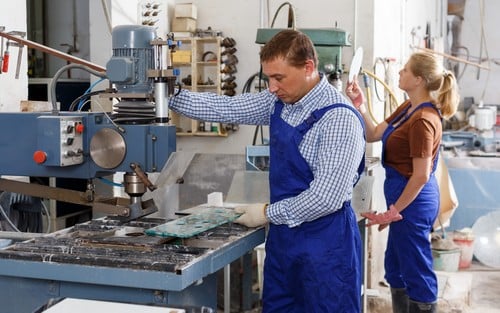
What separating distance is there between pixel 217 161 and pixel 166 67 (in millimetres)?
1408

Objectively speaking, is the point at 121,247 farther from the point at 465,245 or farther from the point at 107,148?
the point at 465,245

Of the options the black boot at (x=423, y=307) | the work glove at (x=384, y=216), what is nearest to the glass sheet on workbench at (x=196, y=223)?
the work glove at (x=384, y=216)

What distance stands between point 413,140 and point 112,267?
56.3 inches

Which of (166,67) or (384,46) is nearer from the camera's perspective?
(166,67)

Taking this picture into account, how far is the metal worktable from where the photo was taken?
138 centimetres

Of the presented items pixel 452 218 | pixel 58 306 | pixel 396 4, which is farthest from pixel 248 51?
pixel 58 306

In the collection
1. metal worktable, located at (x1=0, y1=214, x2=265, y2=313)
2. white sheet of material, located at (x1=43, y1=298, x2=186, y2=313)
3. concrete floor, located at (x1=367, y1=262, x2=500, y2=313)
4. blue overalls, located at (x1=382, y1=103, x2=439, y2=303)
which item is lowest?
concrete floor, located at (x1=367, y1=262, x2=500, y2=313)

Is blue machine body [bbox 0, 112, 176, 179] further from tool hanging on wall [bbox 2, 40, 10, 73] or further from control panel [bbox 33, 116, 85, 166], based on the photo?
tool hanging on wall [bbox 2, 40, 10, 73]

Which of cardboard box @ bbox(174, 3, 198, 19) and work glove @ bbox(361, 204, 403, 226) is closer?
work glove @ bbox(361, 204, 403, 226)

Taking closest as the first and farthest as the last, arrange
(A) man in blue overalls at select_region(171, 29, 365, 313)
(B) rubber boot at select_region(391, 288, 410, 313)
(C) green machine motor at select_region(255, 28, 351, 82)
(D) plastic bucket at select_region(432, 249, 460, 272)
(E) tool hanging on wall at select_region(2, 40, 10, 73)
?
(A) man in blue overalls at select_region(171, 29, 365, 313)
(E) tool hanging on wall at select_region(2, 40, 10, 73)
(B) rubber boot at select_region(391, 288, 410, 313)
(C) green machine motor at select_region(255, 28, 351, 82)
(D) plastic bucket at select_region(432, 249, 460, 272)

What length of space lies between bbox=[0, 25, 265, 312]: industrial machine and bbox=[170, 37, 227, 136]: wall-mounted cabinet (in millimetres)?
1828

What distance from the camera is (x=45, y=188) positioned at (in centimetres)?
182

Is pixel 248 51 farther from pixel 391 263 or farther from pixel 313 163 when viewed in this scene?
pixel 313 163

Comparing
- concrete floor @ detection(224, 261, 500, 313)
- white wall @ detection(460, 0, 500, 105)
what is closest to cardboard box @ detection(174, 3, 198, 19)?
concrete floor @ detection(224, 261, 500, 313)
